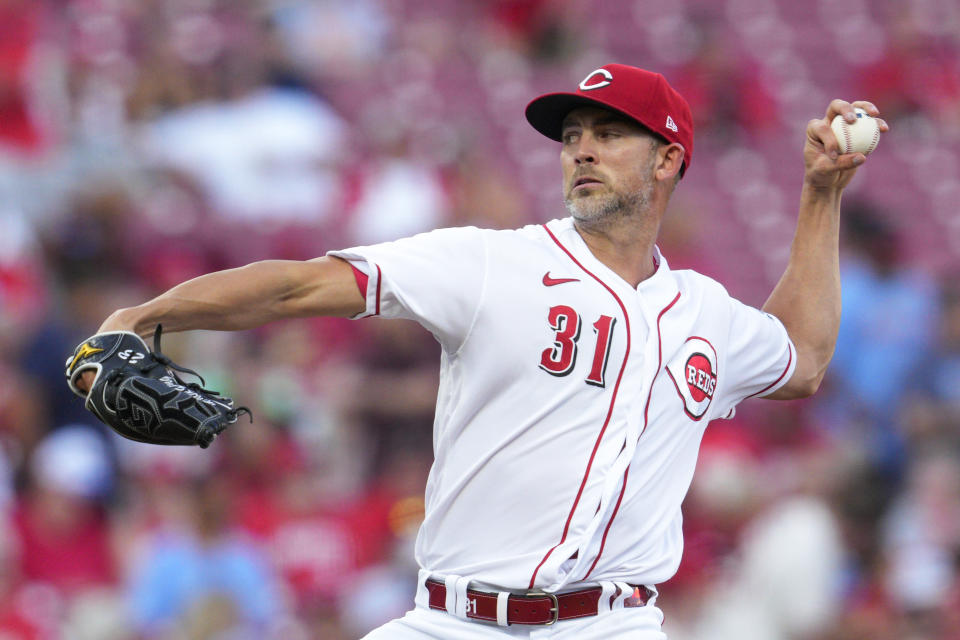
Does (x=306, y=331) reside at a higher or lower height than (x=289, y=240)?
lower

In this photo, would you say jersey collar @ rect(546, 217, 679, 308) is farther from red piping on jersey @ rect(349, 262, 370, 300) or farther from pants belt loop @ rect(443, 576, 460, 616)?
pants belt loop @ rect(443, 576, 460, 616)

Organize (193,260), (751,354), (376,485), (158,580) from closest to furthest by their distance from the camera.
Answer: (751,354)
(158,580)
(376,485)
(193,260)

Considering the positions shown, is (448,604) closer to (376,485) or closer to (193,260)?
(376,485)

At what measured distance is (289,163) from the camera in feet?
31.6

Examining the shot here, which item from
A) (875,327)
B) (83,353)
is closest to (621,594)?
(83,353)

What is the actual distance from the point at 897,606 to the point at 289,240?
3.98 meters

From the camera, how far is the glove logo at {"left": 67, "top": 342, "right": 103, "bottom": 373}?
3.44 meters

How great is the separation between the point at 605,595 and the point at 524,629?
0.23m

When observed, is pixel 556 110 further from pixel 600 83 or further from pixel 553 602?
pixel 553 602

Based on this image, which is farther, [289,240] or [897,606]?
[289,240]

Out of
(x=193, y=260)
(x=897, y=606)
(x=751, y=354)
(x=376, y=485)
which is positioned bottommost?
(x=897, y=606)

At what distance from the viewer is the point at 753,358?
444 centimetres

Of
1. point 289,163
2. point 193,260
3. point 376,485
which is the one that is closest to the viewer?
point 376,485

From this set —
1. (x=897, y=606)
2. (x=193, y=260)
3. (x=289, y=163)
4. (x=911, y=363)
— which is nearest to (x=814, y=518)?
(x=897, y=606)
